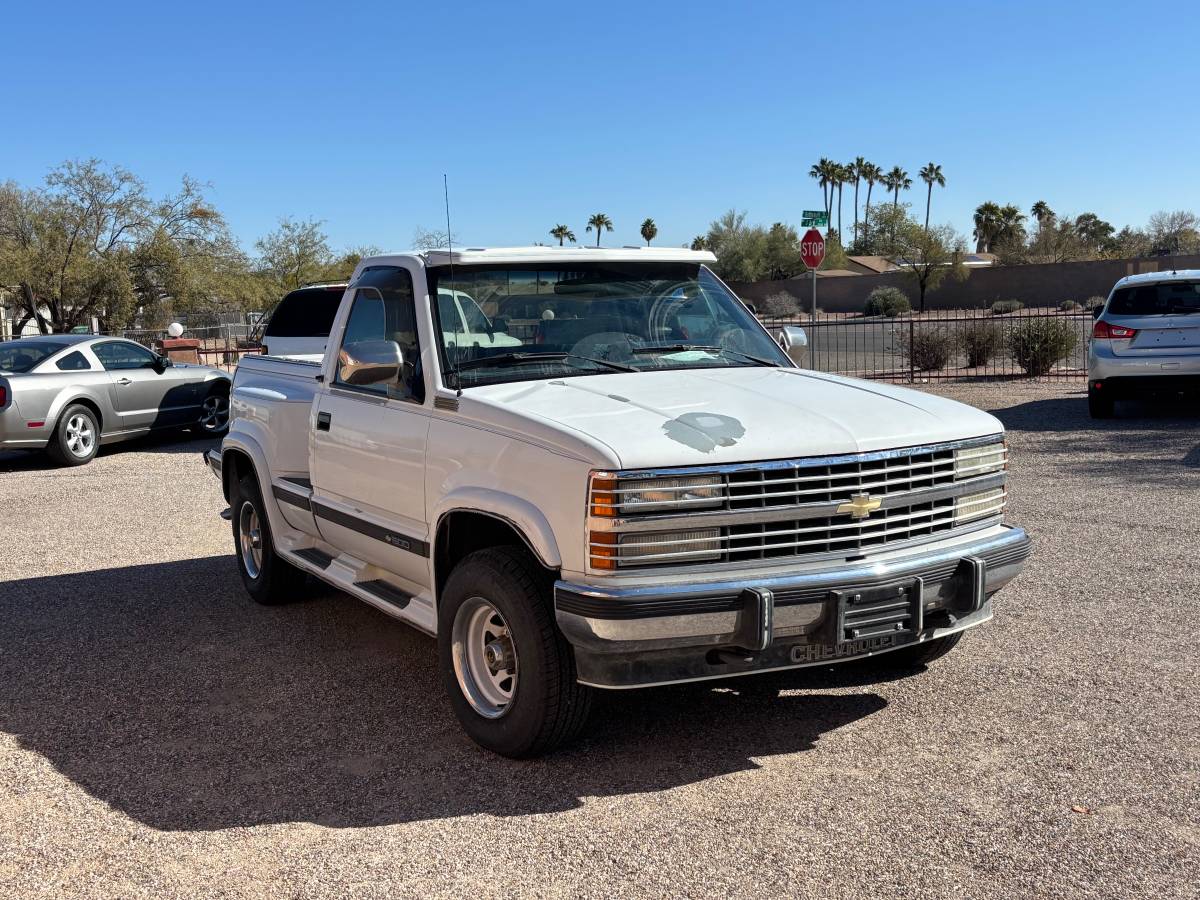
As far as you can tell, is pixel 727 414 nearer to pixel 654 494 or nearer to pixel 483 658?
pixel 654 494

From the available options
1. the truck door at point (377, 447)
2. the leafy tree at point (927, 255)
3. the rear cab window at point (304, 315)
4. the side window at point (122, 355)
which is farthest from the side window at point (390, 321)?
the leafy tree at point (927, 255)

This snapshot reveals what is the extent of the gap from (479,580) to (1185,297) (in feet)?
38.7

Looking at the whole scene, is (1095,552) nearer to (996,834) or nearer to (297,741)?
(996,834)

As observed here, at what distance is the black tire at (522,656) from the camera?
4348mm

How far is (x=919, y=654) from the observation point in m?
5.52

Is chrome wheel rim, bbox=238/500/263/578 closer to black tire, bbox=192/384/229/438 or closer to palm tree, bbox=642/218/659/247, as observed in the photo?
black tire, bbox=192/384/229/438

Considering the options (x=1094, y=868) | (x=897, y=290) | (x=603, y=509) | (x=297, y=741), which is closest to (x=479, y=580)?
(x=603, y=509)

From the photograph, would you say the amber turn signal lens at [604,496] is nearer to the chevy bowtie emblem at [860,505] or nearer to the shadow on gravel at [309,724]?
the chevy bowtie emblem at [860,505]

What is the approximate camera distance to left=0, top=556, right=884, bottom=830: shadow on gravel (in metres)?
4.38

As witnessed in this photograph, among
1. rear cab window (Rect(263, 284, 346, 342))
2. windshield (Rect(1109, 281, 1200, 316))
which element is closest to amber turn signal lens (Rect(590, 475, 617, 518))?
rear cab window (Rect(263, 284, 346, 342))

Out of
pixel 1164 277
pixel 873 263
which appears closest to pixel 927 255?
pixel 873 263

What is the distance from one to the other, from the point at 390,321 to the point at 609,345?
1126 millimetres

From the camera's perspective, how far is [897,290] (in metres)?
58.9

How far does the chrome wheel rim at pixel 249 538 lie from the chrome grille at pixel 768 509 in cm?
384
